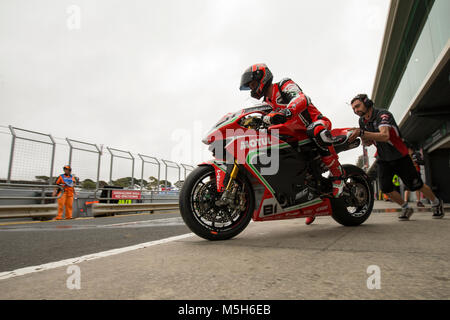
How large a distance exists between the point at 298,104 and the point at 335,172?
0.98 meters

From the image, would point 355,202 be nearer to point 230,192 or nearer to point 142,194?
point 230,192

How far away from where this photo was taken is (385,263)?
1328 millimetres

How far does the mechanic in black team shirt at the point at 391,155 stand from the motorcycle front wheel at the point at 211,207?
2399 millimetres

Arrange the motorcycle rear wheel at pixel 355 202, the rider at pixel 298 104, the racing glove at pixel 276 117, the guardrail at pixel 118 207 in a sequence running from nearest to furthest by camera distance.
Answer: the racing glove at pixel 276 117
the rider at pixel 298 104
the motorcycle rear wheel at pixel 355 202
the guardrail at pixel 118 207

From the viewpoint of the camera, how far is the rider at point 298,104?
277 cm

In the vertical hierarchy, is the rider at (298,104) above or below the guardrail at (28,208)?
above

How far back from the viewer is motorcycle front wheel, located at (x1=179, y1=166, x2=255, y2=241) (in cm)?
235

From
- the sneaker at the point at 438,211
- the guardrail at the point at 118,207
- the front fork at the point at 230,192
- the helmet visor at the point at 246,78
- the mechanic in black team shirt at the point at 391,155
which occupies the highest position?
the helmet visor at the point at 246,78

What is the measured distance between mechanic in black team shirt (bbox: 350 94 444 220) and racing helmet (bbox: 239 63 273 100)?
6.17 feet

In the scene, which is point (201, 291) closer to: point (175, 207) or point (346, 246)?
point (346, 246)

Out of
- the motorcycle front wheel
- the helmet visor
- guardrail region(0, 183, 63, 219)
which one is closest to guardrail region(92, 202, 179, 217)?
guardrail region(0, 183, 63, 219)

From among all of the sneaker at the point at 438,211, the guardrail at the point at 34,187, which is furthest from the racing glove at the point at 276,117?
the guardrail at the point at 34,187

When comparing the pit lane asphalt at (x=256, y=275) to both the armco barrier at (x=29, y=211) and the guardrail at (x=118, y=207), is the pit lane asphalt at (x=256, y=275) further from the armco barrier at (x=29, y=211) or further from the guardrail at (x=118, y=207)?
the guardrail at (x=118, y=207)
